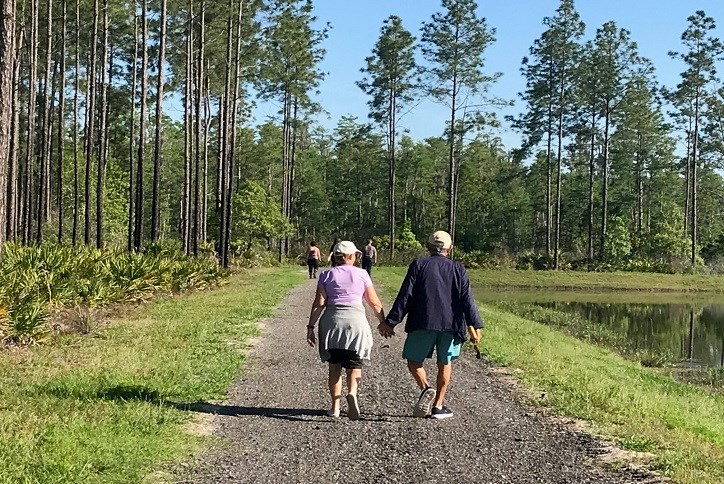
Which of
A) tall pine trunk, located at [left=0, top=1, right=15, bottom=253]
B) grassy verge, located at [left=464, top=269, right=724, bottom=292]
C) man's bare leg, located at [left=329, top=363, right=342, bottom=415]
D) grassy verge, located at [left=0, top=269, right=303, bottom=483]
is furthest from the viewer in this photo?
grassy verge, located at [left=464, top=269, right=724, bottom=292]

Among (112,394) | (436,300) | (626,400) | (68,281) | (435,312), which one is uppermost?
(436,300)

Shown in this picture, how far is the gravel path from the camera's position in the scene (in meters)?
5.69

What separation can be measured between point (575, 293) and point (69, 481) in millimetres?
37978

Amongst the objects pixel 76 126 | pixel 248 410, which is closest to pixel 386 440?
pixel 248 410

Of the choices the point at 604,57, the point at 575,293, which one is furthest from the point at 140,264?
the point at 604,57

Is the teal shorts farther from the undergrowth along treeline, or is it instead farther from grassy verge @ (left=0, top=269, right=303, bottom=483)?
the undergrowth along treeline

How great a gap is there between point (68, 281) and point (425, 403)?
35.0 ft

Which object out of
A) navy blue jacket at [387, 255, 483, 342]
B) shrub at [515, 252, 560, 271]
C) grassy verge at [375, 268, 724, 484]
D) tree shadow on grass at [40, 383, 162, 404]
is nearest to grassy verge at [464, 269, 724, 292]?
shrub at [515, 252, 560, 271]

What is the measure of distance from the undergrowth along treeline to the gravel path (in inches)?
160

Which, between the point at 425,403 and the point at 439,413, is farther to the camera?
the point at 439,413

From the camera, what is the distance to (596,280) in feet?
149

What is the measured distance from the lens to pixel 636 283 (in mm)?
45344

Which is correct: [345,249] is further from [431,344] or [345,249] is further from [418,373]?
[418,373]

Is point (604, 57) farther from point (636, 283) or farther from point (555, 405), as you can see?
point (555, 405)
